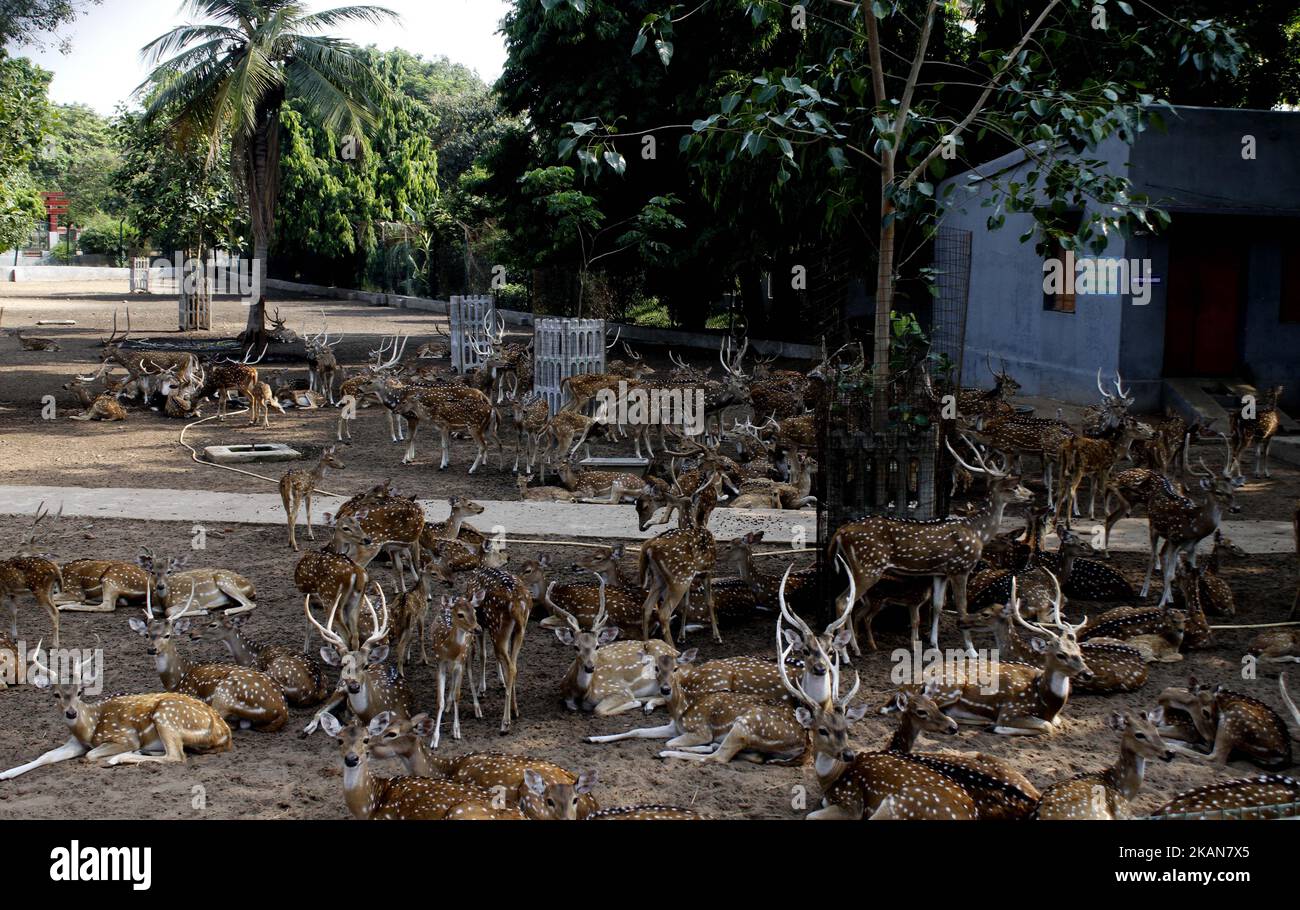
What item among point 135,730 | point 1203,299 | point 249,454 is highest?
point 1203,299

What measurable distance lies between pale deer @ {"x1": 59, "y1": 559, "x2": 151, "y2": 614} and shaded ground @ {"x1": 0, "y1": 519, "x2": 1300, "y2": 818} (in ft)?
0.35

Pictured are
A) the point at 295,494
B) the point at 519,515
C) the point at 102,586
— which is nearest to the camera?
the point at 102,586

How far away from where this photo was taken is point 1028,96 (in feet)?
29.8

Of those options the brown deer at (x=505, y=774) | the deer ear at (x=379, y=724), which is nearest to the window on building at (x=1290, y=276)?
the brown deer at (x=505, y=774)

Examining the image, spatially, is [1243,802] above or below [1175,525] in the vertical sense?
below

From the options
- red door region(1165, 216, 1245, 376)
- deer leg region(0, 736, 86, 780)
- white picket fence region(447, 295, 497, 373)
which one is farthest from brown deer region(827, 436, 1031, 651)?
white picket fence region(447, 295, 497, 373)

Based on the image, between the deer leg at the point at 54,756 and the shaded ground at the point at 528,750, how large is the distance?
6 cm

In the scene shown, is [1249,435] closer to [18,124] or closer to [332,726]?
[332,726]

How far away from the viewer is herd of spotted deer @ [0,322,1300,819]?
602 cm

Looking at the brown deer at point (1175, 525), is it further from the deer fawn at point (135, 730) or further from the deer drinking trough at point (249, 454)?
the deer drinking trough at point (249, 454)

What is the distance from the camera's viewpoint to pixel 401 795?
5840mm

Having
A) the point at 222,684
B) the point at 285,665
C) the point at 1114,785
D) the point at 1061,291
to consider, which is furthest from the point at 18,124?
the point at 1114,785

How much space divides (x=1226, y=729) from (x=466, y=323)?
17.9 metres

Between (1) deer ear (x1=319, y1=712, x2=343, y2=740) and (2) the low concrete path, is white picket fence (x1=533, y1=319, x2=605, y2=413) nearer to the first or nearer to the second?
(2) the low concrete path
